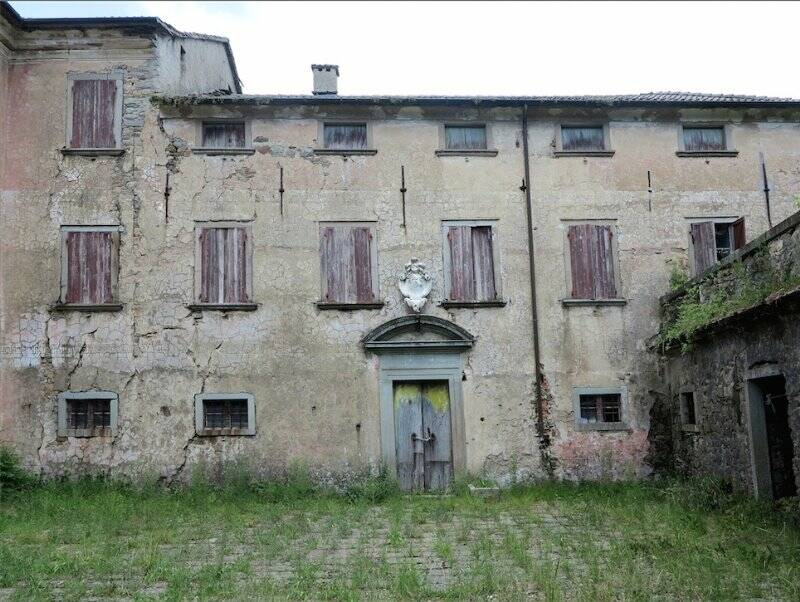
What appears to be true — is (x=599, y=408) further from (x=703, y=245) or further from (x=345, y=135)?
(x=345, y=135)

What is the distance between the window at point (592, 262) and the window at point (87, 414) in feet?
28.5

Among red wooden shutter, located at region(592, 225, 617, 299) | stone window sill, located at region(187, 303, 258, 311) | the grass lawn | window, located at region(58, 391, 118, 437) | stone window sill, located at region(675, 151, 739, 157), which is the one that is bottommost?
the grass lawn

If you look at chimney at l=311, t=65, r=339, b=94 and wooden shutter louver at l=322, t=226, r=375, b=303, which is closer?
wooden shutter louver at l=322, t=226, r=375, b=303

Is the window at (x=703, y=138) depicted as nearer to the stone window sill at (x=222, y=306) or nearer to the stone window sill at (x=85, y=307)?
the stone window sill at (x=222, y=306)

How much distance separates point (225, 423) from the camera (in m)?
14.5

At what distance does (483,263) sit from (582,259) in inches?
74.5

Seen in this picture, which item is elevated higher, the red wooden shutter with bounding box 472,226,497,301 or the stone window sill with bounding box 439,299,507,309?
the red wooden shutter with bounding box 472,226,497,301

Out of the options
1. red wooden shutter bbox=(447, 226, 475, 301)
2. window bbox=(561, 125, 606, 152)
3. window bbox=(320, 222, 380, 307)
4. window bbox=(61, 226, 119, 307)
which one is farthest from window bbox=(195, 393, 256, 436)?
window bbox=(561, 125, 606, 152)

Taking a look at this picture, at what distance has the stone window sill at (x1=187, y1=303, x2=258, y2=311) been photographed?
1462cm

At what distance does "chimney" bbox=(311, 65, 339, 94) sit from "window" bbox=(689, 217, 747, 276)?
789 centimetres

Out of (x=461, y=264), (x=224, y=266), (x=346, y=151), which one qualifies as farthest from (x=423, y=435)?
(x=346, y=151)

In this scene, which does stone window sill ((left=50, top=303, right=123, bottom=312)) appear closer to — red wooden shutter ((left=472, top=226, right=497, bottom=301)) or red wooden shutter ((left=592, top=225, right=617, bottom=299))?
red wooden shutter ((left=472, top=226, right=497, bottom=301))

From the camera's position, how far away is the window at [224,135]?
15.3 metres

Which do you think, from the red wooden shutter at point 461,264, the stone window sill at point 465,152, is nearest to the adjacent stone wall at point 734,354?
the red wooden shutter at point 461,264
